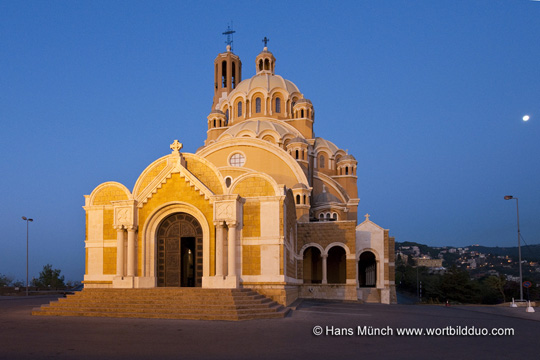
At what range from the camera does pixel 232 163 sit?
34438mm

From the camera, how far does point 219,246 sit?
18.4m

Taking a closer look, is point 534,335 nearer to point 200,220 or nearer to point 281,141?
point 200,220

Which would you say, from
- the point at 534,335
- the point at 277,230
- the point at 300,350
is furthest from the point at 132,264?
the point at 534,335

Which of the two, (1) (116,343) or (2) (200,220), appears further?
(2) (200,220)

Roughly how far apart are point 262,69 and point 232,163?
50.3ft

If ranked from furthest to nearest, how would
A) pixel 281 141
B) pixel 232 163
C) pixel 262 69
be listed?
pixel 262 69 < pixel 281 141 < pixel 232 163

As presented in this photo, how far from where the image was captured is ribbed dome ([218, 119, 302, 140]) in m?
37.8

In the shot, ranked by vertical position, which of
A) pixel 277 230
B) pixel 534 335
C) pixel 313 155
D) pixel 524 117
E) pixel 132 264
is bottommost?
pixel 534 335

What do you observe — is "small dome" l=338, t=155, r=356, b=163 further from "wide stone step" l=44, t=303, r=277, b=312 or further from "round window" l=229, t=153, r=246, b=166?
"wide stone step" l=44, t=303, r=277, b=312

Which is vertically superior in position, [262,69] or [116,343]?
Result: [262,69]

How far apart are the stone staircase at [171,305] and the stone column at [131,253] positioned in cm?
145

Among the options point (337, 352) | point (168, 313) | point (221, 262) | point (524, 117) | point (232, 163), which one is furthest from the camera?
point (232, 163)

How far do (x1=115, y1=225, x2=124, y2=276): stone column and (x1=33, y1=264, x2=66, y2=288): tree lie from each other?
111 feet

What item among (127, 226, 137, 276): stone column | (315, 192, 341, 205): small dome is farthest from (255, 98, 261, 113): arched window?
(127, 226, 137, 276): stone column
